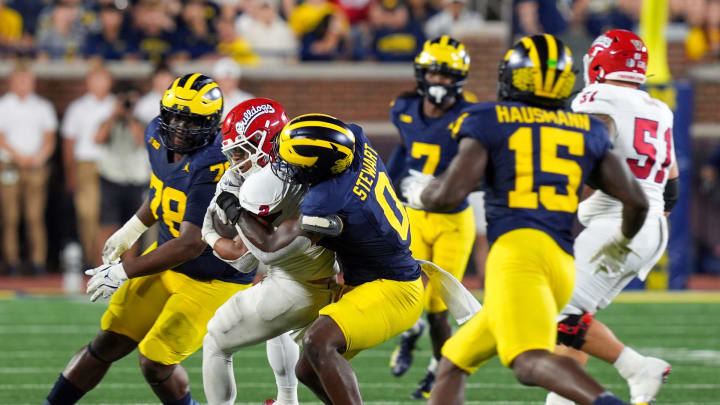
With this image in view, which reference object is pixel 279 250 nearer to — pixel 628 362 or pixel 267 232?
pixel 267 232

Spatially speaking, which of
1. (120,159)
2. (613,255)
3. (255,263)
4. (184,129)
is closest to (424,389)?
(255,263)

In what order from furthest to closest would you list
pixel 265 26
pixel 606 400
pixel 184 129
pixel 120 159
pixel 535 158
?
pixel 265 26 → pixel 120 159 → pixel 184 129 → pixel 535 158 → pixel 606 400

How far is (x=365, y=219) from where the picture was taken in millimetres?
4449

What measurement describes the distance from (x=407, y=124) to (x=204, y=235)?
244 centimetres

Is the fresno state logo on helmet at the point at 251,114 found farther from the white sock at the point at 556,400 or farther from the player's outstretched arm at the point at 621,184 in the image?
the white sock at the point at 556,400

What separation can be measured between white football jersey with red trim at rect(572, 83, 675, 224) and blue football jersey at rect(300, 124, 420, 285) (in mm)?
998

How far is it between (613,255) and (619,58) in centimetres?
97

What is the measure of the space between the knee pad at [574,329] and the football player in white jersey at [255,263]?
99cm

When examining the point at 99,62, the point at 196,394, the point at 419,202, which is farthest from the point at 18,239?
the point at 419,202

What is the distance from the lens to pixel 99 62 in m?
11.3

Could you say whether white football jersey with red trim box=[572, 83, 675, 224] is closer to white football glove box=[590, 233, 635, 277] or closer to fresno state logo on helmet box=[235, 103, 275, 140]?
white football glove box=[590, 233, 635, 277]

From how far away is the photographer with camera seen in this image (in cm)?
1118

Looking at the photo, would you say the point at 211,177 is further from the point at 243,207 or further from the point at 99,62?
the point at 99,62

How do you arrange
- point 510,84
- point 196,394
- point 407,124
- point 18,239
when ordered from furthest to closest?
point 18,239
point 407,124
point 196,394
point 510,84
